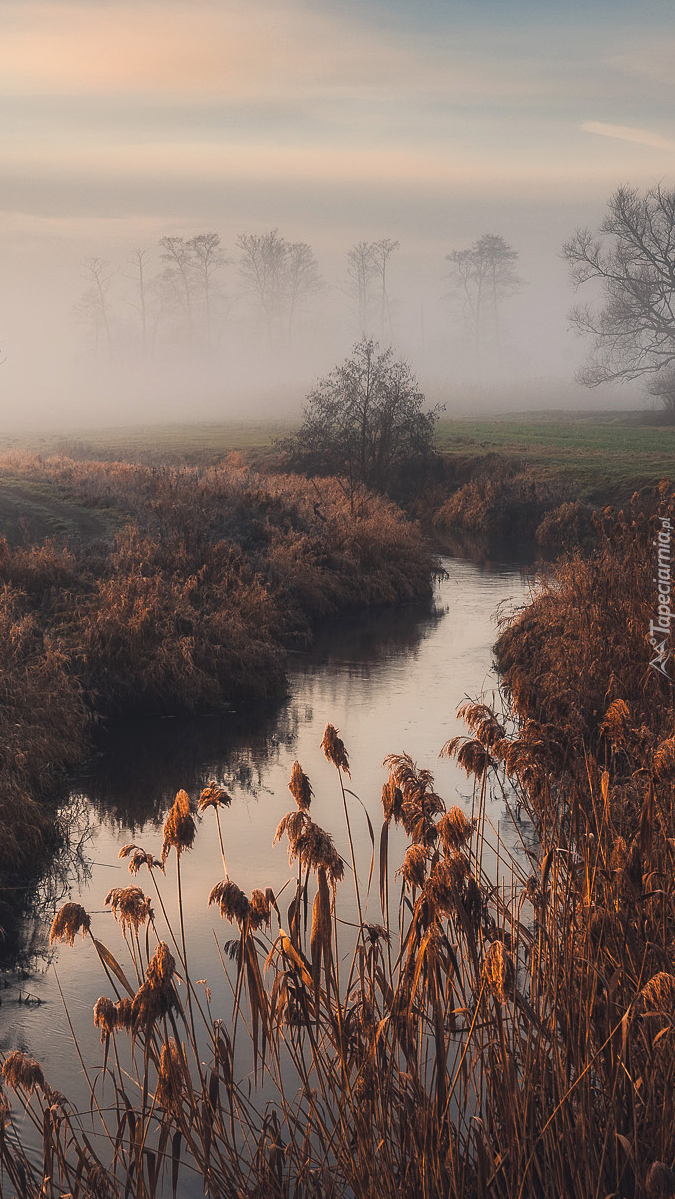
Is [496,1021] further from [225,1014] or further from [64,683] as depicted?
[64,683]

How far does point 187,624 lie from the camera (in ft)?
60.7

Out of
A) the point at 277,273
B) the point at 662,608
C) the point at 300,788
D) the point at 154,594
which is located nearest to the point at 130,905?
the point at 300,788

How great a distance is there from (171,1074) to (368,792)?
968cm

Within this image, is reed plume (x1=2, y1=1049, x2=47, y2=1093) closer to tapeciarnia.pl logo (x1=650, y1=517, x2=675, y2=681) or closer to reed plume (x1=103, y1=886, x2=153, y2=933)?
reed plume (x1=103, y1=886, x2=153, y2=933)

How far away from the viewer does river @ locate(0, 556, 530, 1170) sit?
8.84 metres

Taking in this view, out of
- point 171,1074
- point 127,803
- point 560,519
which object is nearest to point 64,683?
point 127,803

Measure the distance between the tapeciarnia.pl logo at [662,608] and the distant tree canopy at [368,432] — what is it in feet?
80.2

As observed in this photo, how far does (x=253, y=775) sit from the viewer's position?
1461 centimetres

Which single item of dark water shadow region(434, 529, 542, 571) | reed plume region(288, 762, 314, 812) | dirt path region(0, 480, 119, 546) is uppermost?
dirt path region(0, 480, 119, 546)

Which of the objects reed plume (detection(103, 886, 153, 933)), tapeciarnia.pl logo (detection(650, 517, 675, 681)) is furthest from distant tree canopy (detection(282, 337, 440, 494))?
reed plume (detection(103, 886, 153, 933))

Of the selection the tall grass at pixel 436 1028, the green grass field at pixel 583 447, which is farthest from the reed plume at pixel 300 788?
the green grass field at pixel 583 447

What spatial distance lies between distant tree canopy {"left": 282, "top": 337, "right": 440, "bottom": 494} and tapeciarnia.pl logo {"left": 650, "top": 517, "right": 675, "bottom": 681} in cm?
2445

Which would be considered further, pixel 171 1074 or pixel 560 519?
pixel 560 519

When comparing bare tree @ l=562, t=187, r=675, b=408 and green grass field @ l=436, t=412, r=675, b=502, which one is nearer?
green grass field @ l=436, t=412, r=675, b=502
